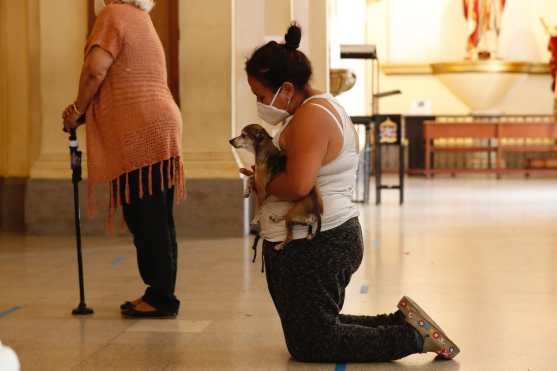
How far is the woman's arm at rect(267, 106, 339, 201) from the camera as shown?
379 cm

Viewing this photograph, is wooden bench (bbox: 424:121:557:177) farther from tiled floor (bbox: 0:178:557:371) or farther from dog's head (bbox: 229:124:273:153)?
dog's head (bbox: 229:124:273:153)

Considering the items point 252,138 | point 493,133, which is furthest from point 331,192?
point 493,133

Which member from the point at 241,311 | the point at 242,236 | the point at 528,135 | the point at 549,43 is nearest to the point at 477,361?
the point at 241,311

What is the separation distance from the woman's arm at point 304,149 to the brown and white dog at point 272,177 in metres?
0.04

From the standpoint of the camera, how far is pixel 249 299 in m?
5.50

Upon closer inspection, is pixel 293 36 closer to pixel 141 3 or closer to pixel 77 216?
pixel 141 3

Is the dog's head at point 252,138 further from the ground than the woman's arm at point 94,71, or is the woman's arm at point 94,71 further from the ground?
the woman's arm at point 94,71

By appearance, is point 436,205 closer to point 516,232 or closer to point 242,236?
point 516,232

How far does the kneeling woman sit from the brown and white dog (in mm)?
30

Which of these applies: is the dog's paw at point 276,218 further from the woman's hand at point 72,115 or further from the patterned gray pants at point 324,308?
the woman's hand at point 72,115

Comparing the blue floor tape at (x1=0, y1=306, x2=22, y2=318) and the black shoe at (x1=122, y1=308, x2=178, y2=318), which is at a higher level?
the black shoe at (x1=122, y1=308, x2=178, y2=318)

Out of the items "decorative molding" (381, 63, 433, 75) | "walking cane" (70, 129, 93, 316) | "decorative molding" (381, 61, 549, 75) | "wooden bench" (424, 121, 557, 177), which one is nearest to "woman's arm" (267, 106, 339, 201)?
"walking cane" (70, 129, 93, 316)

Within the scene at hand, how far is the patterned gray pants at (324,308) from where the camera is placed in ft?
12.9

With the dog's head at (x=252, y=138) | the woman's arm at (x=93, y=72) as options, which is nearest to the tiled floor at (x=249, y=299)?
the dog's head at (x=252, y=138)
